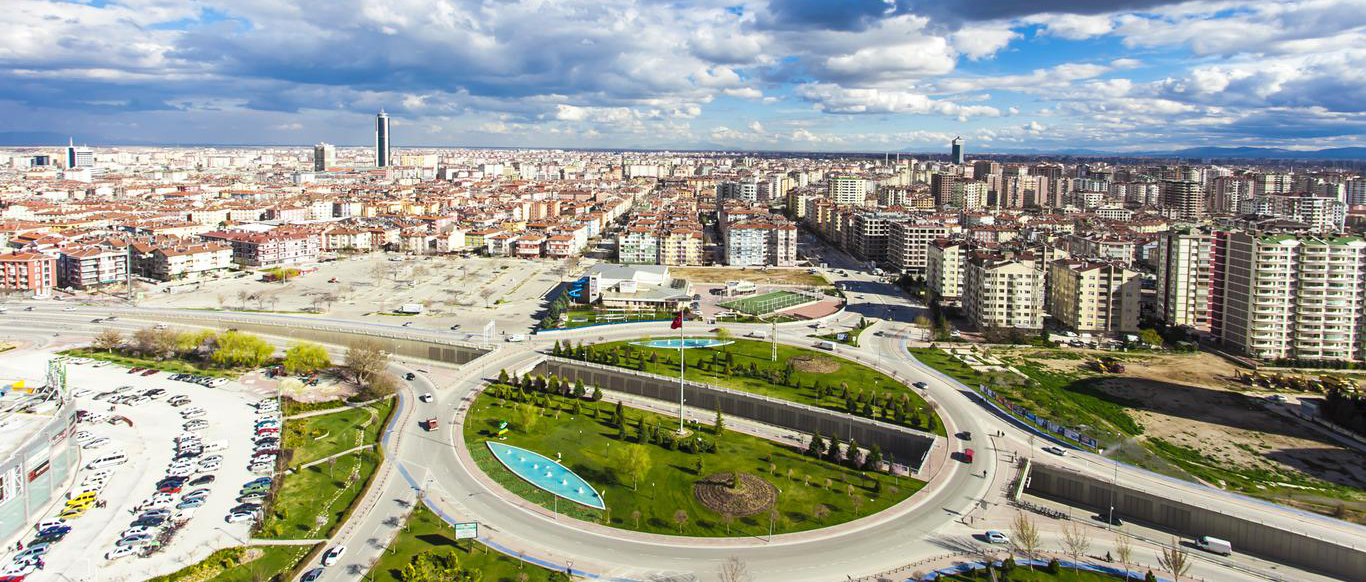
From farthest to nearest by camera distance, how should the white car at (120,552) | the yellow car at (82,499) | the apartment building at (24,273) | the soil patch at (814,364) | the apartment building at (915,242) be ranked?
the apartment building at (915,242), the apartment building at (24,273), the soil patch at (814,364), the yellow car at (82,499), the white car at (120,552)

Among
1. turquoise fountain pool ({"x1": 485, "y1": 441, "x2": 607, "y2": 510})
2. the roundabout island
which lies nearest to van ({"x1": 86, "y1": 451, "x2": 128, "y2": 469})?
the roundabout island

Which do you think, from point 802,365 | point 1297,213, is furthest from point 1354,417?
point 1297,213

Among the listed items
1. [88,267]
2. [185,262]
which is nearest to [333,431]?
[88,267]

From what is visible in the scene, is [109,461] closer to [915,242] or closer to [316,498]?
[316,498]

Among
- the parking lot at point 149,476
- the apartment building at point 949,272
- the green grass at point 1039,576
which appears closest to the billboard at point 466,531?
the parking lot at point 149,476

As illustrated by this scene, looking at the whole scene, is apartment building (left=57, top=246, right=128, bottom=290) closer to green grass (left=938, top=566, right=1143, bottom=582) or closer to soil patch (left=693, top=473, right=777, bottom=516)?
soil patch (left=693, top=473, right=777, bottom=516)

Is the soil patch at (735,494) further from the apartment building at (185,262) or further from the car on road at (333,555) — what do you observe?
the apartment building at (185,262)

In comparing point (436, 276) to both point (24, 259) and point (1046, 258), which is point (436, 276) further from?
point (1046, 258)
